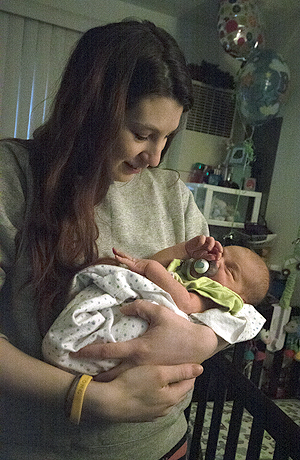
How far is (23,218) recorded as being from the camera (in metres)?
0.50

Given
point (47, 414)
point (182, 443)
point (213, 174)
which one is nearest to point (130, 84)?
point (213, 174)

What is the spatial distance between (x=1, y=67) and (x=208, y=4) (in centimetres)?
65

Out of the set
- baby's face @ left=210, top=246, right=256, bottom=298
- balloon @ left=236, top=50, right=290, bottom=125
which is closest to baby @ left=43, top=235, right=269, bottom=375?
baby's face @ left=210, top=246, right=256, bottom=298

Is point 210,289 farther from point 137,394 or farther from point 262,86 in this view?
point 262,86

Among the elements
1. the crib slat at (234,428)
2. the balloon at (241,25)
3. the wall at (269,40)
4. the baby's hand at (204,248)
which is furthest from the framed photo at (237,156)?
the crib slat at (234,428)

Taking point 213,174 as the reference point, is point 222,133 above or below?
above

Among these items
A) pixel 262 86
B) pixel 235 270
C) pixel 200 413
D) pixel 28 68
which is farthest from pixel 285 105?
pixel 200 413

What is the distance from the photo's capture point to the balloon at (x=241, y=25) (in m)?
1.00

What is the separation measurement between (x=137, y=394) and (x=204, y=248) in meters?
0.28

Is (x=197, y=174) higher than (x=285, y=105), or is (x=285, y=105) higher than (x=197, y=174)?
(x=285, y=105)

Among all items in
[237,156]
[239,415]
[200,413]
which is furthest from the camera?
[237,156]

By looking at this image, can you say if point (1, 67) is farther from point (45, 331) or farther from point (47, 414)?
point (47, 414)

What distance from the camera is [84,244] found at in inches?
21.0

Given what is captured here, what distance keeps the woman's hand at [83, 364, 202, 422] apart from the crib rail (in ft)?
0.70
